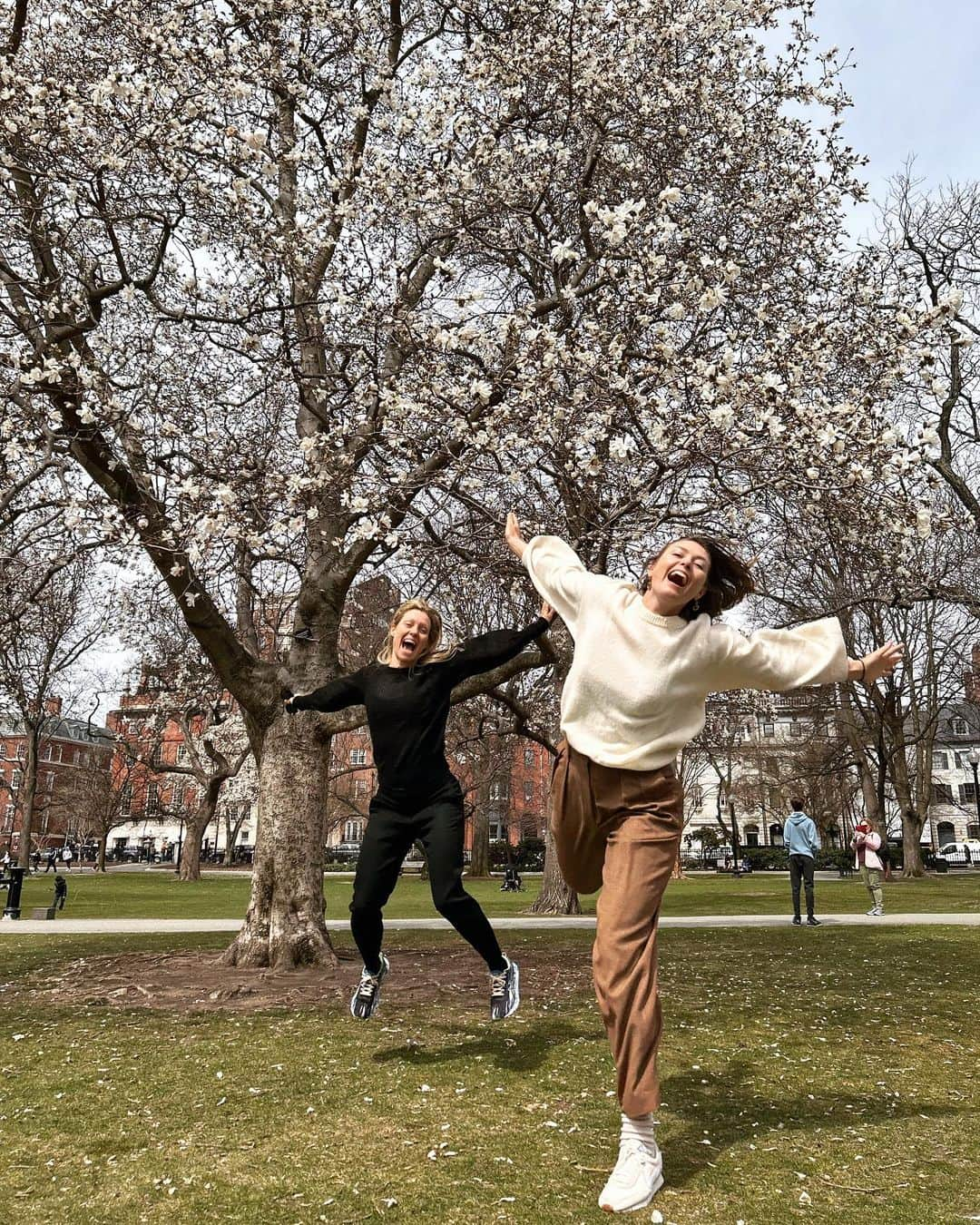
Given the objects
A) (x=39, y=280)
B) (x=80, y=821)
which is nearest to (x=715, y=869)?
(x=80, y=821)

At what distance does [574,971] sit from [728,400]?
18.0 ft

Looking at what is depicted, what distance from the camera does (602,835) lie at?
395cm

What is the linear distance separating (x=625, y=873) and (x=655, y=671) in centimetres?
82

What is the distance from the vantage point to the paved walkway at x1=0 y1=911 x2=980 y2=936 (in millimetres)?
14641

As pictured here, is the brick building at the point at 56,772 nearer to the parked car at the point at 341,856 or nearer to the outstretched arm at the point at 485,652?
the parked car at the point at 341,856

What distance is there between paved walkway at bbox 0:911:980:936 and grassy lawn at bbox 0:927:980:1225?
7.62 meters

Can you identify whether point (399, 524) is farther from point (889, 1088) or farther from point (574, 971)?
point (889, 1088)

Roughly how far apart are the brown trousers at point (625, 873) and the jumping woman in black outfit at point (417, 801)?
96 centimetres

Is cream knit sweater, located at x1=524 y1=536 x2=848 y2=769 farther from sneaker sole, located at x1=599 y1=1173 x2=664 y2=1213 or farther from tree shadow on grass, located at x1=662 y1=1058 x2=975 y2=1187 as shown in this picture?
tree shadow on grass, located at x1=662 y1=1058 x2=975 y2=1187

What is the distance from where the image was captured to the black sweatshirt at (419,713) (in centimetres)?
500

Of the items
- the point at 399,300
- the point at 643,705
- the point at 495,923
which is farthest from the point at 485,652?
the point at 495,923

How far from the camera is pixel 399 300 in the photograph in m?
8.38

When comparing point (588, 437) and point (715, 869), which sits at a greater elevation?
point (588, 437)

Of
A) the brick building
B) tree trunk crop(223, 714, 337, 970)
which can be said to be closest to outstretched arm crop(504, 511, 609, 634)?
tree trunk crop(223, 714, 337, 970)
